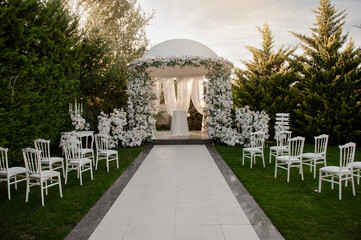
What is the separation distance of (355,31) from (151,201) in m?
9.72

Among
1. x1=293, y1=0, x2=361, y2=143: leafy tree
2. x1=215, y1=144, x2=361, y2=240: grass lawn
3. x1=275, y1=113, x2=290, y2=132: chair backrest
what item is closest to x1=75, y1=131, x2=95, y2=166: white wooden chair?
x1=215, y1=144, x2=361, y2=240: grass lawn

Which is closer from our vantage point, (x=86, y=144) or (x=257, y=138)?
(x=257, y=138)

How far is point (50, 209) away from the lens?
3.74 m

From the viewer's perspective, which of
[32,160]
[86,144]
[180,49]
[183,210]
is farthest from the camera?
[180,49]

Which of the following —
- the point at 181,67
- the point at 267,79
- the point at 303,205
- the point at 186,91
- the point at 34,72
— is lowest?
the point at 303,205

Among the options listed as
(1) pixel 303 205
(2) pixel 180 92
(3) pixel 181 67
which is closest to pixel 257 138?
(1) pixel 303 205

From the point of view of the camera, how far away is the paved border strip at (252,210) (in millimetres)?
2973

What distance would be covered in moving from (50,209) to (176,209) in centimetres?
182

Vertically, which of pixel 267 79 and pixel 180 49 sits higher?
pixel 180 49

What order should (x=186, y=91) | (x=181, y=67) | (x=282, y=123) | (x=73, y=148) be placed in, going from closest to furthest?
(x=73, y=148)
(x=282, y=123)
(x=181, y=67)
(x=186, y=91)

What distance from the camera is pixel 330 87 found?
9.23 meters

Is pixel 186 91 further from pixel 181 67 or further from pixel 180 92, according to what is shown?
pixel 181 67

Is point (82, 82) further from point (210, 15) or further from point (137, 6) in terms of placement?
point (137, 6)

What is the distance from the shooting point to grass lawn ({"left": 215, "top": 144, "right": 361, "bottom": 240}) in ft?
9.95
